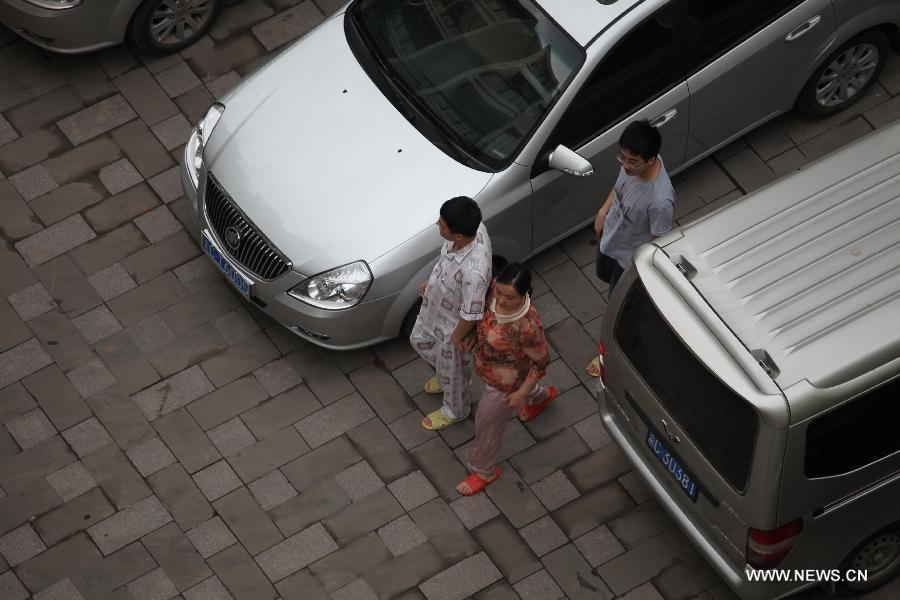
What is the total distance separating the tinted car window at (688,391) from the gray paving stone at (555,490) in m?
1.30

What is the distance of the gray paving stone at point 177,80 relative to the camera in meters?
9.62

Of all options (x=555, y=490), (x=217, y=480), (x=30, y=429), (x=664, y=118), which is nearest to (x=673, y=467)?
(x=555, y=490)

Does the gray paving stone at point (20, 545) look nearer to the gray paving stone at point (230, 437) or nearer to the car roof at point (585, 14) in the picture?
the gray paving stone at point (230, 437)

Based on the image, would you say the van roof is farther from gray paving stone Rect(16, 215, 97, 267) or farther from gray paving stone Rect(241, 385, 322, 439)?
gray paving stone Rect(16, 215, 97, 267)

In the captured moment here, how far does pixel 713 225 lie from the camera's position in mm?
6703

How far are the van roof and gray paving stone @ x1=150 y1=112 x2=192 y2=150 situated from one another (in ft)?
13.6

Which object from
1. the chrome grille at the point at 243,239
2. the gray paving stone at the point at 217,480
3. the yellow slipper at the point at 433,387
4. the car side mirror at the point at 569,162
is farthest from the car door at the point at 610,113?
the gray paving stone at the point at 217,480

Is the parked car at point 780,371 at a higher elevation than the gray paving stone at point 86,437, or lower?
higher

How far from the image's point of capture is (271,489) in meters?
7.82

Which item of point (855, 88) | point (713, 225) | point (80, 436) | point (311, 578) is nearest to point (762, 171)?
point (855, 88)

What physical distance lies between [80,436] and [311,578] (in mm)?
1733

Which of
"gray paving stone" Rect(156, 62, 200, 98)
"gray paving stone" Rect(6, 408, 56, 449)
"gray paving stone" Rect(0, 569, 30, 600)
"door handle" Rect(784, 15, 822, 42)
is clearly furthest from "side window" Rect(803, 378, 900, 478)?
"gray paving stone" Rect(156, 62, 200, 98)

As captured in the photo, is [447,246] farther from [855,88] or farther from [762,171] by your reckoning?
[855,88]

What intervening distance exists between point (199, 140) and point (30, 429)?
2120 millimetres
